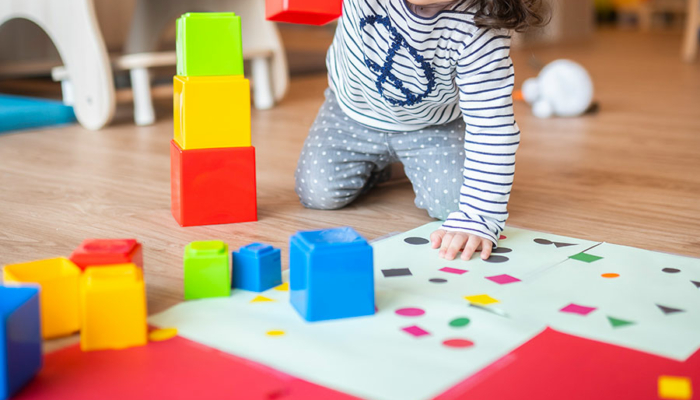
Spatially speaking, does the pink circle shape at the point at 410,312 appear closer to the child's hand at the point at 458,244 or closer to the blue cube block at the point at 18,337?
the child's hand at the point at 458,244

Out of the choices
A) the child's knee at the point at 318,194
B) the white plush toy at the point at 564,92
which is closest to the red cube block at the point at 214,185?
the child's knee at the point at 318,194

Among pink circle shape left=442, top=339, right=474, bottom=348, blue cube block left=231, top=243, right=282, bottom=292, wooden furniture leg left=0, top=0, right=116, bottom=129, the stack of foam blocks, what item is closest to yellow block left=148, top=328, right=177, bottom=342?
the stack of foam blocks

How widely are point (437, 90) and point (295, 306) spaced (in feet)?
1.34

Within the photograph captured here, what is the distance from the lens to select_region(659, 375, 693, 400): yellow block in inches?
21.6

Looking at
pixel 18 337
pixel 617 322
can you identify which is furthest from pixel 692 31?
pixel 18 337

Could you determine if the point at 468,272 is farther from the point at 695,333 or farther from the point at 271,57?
the point at 271,57

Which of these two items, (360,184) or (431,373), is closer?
(431,373)

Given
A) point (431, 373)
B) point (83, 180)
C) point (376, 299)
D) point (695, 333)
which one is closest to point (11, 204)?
point (83, 180)

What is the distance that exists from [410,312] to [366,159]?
476mm

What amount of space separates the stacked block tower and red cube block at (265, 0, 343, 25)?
109mm

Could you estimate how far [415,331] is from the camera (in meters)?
0.66

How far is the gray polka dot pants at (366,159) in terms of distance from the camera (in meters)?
1.07

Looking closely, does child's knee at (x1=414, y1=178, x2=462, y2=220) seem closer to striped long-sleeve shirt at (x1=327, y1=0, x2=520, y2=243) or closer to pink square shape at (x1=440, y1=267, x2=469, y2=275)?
striped long-sleeve shirt at (x1=327, y1=0, x2=520, y2=243)

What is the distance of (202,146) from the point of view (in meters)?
0.97
